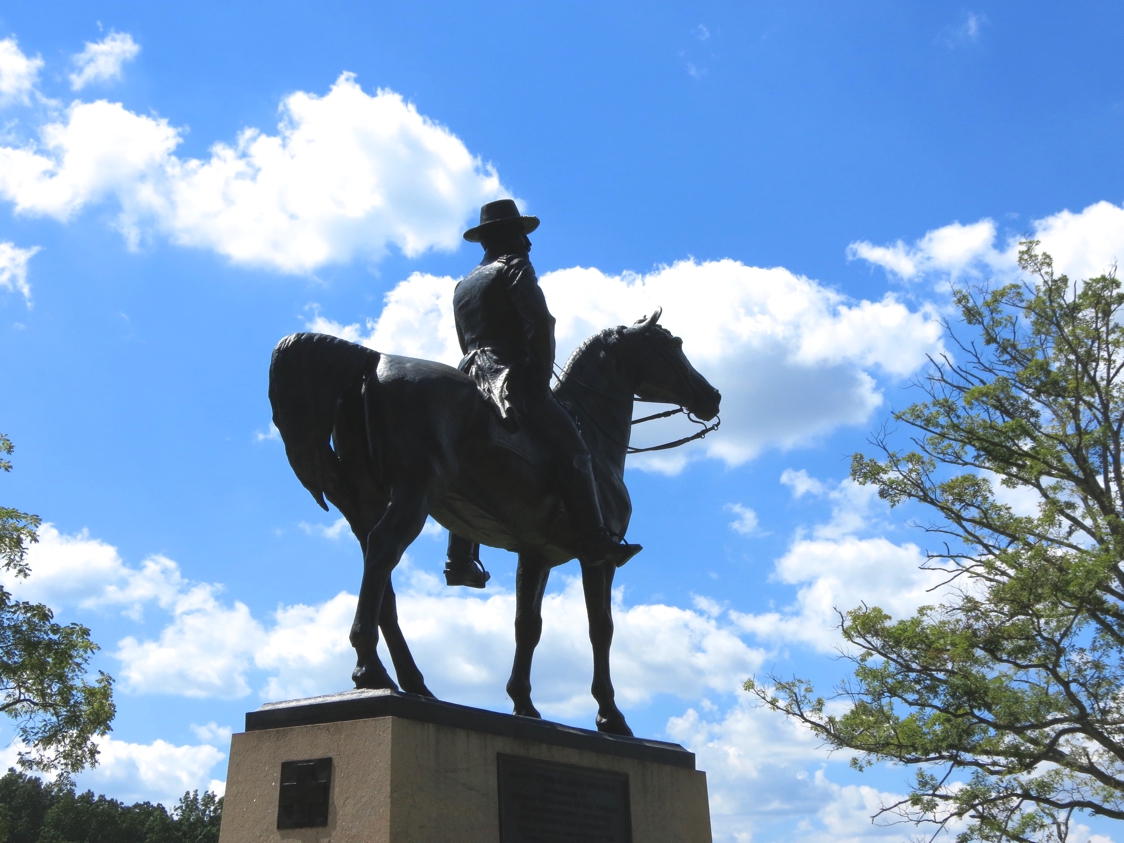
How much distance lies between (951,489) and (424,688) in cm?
1643

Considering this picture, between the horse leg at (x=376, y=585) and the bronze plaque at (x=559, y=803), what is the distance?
0.82m

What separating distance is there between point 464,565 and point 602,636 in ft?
3.43

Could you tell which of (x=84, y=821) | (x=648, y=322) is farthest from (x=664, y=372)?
(x=84, y=821)

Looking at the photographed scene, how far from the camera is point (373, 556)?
5.60 m

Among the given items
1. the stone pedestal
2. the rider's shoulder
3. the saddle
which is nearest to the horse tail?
the saddle

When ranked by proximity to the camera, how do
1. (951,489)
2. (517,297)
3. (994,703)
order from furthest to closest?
(951,489) → (994,703) → (517,297)

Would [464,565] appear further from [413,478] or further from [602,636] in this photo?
[413,478]

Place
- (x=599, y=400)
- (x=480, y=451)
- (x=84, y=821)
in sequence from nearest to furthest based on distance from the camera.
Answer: (x=480, y=451), (x=599, y=400), (x=84, y=821)

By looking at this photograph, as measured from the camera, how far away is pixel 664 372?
8.46 meters

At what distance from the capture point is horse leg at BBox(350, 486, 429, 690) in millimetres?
5539

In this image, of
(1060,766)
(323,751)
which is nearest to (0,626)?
(323,751)

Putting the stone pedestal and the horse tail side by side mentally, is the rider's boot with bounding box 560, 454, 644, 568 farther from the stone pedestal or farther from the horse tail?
the horse tail

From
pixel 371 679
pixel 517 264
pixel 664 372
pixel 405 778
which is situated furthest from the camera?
pixel 664 372

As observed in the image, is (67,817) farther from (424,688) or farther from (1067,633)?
(424,688)
